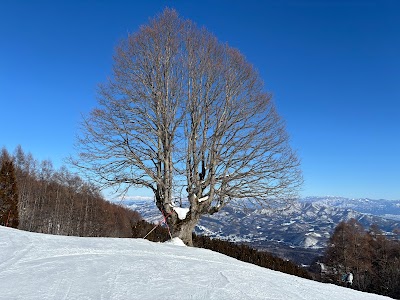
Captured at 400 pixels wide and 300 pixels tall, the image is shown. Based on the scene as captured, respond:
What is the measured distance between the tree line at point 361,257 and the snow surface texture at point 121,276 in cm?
3423

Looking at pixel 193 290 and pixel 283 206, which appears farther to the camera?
pixel 283 206

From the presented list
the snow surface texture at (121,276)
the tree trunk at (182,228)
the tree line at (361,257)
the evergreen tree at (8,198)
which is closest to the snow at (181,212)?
the tree trunk at (182,228)

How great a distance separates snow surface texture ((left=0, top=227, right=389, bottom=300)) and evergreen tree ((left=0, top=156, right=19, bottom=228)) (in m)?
26.4

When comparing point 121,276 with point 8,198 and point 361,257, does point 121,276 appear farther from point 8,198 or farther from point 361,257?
point 361,257

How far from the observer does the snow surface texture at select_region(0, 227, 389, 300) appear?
419 cm

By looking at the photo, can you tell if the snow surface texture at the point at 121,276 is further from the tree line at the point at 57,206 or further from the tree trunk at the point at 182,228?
the tree line at the point at 57,206

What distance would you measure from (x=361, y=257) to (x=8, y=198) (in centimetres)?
3983

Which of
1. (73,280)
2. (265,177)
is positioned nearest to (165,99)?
(265,177)

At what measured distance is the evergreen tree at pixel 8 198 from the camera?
29312 mm

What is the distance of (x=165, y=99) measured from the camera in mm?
11094

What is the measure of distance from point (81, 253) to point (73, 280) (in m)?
1.73

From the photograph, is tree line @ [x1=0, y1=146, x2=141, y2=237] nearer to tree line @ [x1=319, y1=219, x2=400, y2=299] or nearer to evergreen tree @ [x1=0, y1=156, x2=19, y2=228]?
evergreen tree @ [x1=0, y1=156, x2=19, y2=228]

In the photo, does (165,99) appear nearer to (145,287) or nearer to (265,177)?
(265,177)

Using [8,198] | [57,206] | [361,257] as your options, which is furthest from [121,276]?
[57,206]
